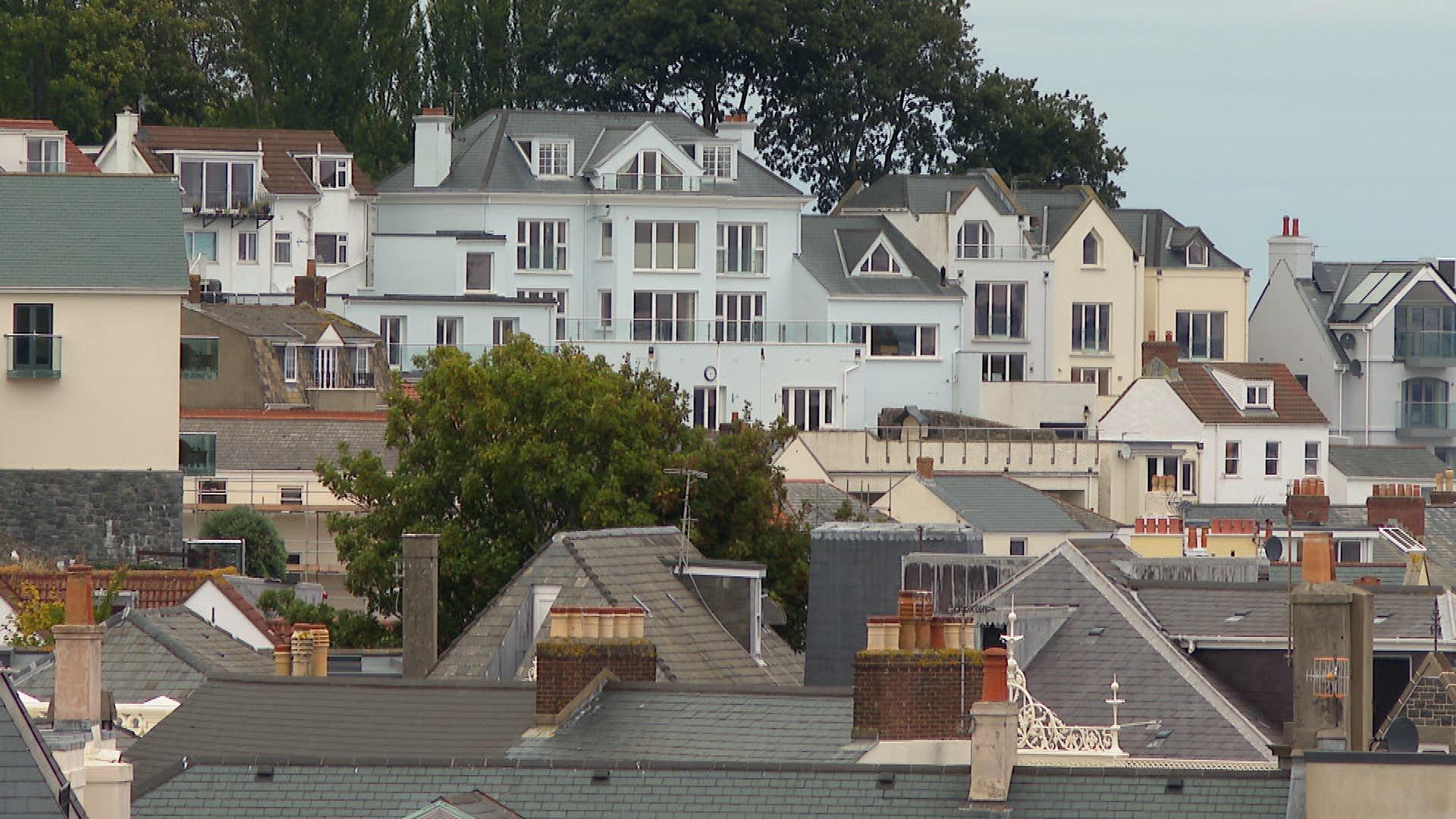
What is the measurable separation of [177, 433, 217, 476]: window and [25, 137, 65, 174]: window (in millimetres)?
22385

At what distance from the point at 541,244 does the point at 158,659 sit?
5779 cm

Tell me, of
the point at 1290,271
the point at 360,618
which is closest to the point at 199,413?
the point at 360,618

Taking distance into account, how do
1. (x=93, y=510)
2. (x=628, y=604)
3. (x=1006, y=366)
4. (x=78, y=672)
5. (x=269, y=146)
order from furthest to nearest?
(x=269, y=146) < (x=1006, y=366) < (x=93, y=510) < (x=628, y=604) < (x=78, y=672)

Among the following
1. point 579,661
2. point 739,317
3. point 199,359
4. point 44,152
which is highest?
point 44,152

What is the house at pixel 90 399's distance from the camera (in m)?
63.9

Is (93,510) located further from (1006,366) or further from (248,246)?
(1006,366)

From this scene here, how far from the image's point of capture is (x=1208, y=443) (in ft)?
304

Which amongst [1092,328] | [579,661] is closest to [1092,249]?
[1092,328]

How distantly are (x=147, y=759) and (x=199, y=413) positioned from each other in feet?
155

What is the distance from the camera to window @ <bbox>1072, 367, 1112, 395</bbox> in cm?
9888

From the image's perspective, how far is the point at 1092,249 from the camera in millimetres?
100125

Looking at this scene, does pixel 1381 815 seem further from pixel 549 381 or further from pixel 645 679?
pixel 549 381

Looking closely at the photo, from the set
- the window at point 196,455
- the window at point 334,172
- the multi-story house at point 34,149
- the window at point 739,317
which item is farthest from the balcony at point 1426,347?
Result: the window at point 196,455

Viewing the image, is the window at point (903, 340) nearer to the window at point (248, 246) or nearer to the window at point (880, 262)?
the window at point (880, 262)
